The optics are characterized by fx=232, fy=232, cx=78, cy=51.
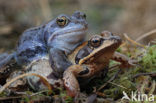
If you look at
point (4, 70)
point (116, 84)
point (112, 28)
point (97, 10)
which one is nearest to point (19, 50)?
point (4, 70)

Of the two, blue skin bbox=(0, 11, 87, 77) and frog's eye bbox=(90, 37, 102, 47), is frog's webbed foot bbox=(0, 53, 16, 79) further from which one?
frog's eye bbox=(90, 37, 102, 47)

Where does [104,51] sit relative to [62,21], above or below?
below

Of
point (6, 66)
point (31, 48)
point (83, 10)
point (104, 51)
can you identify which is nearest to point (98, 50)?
point (104, 51)

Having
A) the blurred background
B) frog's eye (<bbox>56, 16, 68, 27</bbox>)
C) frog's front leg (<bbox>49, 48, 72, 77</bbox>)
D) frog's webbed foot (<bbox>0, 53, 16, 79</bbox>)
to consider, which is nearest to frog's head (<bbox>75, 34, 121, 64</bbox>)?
frog's front leg (<bbox>49, 48, 72, 77</bbox>)

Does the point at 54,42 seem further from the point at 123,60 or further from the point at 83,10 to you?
the point at 83,10

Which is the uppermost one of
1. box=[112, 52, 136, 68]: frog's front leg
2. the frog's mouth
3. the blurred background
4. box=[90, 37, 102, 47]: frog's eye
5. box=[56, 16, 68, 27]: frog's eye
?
the blurred background

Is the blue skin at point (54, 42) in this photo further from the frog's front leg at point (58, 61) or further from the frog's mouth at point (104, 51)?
the frog's mouth at point (104, 51)

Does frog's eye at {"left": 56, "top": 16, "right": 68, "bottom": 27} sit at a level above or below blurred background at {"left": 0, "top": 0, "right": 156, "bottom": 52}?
below
